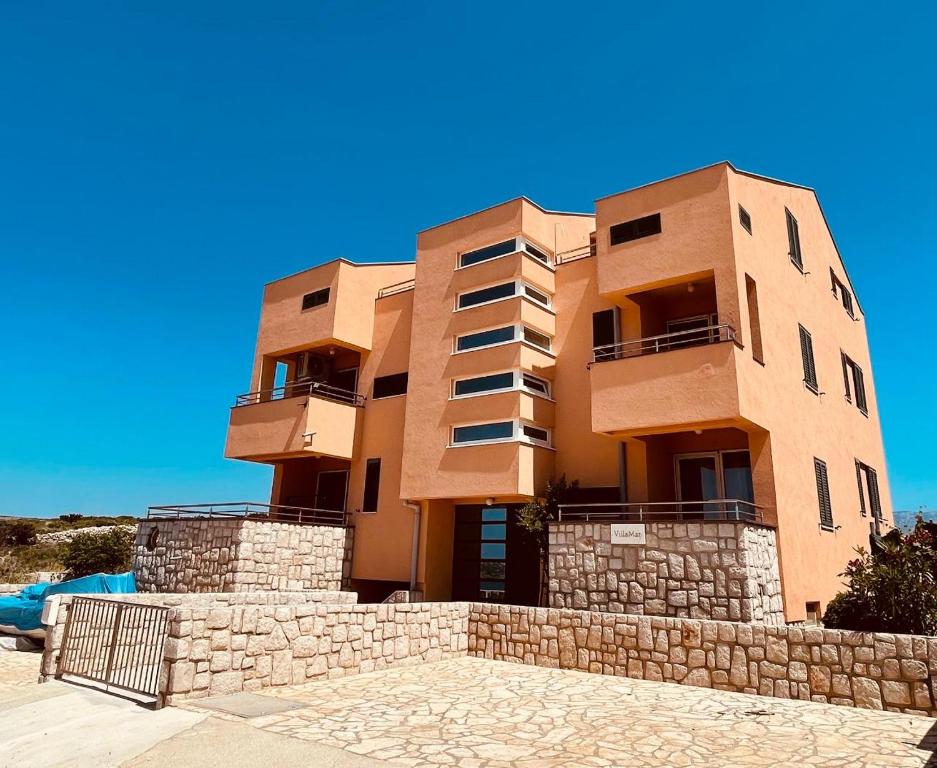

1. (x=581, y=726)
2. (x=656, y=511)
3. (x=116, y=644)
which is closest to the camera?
(x=581, y=726)

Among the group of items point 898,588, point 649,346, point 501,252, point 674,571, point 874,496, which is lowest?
point 898,588

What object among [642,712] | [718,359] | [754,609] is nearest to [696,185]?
[718,359]

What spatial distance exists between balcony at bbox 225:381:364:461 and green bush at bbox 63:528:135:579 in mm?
7283

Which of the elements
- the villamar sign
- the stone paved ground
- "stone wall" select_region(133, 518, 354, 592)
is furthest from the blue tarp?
the villamar sign

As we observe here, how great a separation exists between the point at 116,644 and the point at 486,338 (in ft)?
39.4

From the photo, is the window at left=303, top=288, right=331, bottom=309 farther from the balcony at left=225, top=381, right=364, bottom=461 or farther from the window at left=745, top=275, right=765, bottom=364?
the window at left=745, top=275, right=765, bottom=364

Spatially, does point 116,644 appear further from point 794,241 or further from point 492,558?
point 794,241

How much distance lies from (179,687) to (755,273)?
14.3 meters

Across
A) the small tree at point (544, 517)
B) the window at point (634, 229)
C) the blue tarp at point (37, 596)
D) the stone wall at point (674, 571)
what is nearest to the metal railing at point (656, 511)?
the small tree at point (544, 517)

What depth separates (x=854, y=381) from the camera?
2133 centimetres

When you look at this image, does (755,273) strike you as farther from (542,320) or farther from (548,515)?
(548,515)

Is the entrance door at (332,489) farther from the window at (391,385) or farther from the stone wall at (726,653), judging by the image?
the stone wall at (726,653)

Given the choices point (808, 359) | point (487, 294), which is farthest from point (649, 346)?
point (487, 294)

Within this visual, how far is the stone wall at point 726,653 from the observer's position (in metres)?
9.28
